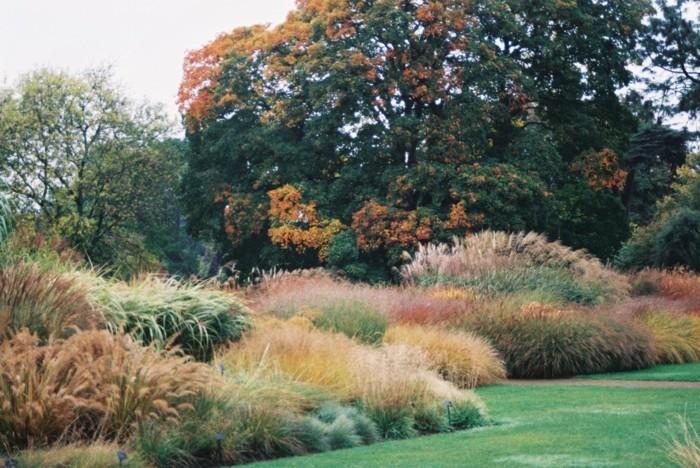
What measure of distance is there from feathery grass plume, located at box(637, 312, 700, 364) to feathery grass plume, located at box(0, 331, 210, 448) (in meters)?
10.7

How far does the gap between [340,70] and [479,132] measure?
455 cm

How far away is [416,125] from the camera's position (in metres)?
30.1

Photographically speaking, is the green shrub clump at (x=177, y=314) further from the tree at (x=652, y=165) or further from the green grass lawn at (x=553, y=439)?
the tree at (x=652, y=165)

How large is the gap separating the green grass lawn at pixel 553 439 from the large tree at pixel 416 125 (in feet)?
57.5

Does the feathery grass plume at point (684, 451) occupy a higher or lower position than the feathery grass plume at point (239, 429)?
higher

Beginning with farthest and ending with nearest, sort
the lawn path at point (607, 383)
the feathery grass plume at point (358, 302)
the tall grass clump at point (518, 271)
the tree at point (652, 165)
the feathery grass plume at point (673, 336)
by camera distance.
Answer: the tree at point (652, 165)
the tall grass clump at point (518, 271)
the feathery grass plume at point (673, 336)
the feathery grass plume at point (358, 302)
the lawn path at point (607, 383)

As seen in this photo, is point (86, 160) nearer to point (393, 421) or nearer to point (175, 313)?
point (175, 313)

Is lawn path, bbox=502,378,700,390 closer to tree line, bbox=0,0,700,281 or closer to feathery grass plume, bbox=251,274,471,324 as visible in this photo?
feathery grass plume, bbox=251,274,471,324

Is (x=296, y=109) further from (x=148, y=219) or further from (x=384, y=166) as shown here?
(x=148, y=219)

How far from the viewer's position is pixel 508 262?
20562 mm

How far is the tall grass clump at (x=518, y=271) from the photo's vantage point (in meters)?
19.5

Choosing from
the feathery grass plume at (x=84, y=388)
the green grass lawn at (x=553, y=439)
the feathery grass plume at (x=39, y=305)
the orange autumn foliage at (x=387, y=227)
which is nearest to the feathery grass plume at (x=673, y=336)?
the green grass lawn at (x=553, y=439)

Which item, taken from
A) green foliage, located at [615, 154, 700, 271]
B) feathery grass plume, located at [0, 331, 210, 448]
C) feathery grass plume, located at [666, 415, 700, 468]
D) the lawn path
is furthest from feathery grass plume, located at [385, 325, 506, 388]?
green foliage, located at [615, 154, 700, 271]

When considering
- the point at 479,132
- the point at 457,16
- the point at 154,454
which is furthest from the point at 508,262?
the point at 154,454
